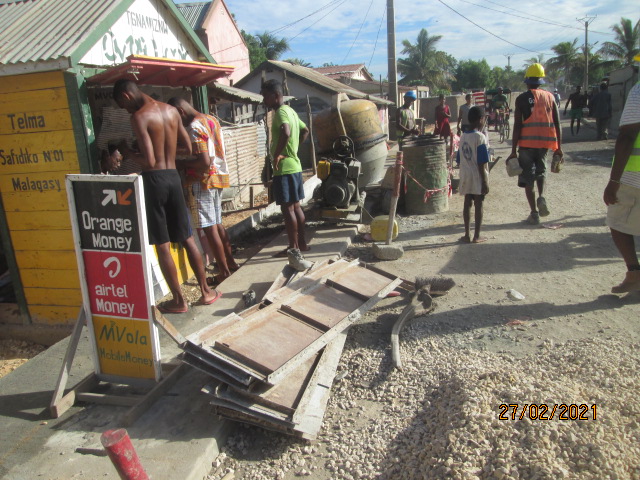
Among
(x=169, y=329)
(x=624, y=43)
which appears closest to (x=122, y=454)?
(x=169, y=329)

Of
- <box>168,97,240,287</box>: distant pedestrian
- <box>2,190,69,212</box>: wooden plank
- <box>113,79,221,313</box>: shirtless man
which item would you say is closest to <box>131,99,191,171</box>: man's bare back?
<box>113,79,221,313</box>: shirtless man

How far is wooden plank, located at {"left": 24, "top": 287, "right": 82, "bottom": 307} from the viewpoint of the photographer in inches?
196

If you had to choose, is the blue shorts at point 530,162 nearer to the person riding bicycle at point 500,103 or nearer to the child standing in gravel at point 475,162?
the child standing in gravel at point 475,162

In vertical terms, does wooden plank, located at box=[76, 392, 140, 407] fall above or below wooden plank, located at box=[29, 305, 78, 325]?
above

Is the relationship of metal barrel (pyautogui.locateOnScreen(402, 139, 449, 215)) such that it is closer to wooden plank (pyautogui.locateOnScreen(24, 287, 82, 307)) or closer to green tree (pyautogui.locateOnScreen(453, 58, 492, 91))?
wooden plank (pyautogui.locateOnScreen(24, 287, 82, 307))

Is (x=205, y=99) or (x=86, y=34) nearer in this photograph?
(x=86, y=34)

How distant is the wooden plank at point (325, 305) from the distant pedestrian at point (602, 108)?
1586 centimetres

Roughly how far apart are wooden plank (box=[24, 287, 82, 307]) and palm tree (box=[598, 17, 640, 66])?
181 ft

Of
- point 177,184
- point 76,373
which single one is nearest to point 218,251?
point 177,184

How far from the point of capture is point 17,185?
4.77 meters

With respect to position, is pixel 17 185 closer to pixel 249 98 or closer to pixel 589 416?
pixel 589 416

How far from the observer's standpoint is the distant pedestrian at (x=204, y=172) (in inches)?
186

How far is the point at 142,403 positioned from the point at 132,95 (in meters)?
2.21
